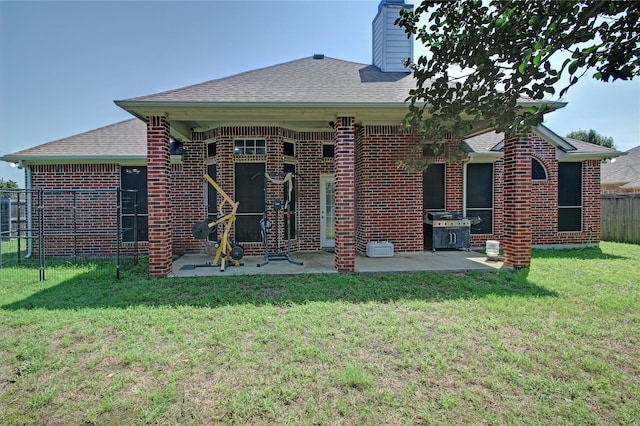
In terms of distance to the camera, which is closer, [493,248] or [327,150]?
[493,248]

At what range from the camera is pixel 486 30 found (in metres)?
2.25

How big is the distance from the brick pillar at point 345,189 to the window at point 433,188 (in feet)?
12.2

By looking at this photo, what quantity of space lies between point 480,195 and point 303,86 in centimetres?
617

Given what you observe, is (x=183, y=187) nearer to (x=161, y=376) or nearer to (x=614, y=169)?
(x=161, y=376)

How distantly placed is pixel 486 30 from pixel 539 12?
32 cm

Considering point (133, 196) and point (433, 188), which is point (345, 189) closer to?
point (433, 188)

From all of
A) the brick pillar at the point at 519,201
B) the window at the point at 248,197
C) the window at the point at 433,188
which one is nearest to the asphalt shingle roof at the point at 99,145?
the window at the point at 248,197

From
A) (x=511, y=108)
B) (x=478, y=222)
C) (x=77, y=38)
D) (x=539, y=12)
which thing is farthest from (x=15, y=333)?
(x=478, y=222)

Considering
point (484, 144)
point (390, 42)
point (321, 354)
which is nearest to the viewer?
point (321, 354)

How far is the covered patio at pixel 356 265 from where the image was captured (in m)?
6.80

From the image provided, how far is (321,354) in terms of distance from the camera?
332 centimetres

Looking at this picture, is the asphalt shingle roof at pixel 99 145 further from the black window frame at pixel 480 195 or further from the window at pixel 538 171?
the window at pixel 538 171

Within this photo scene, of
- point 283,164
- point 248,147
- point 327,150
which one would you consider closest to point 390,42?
point 327,150

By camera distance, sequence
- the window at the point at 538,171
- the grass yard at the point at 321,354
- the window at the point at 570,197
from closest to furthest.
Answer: the grass yard at the point at 321,354, the window at the point at 538,171, the window at the point at 570,197
